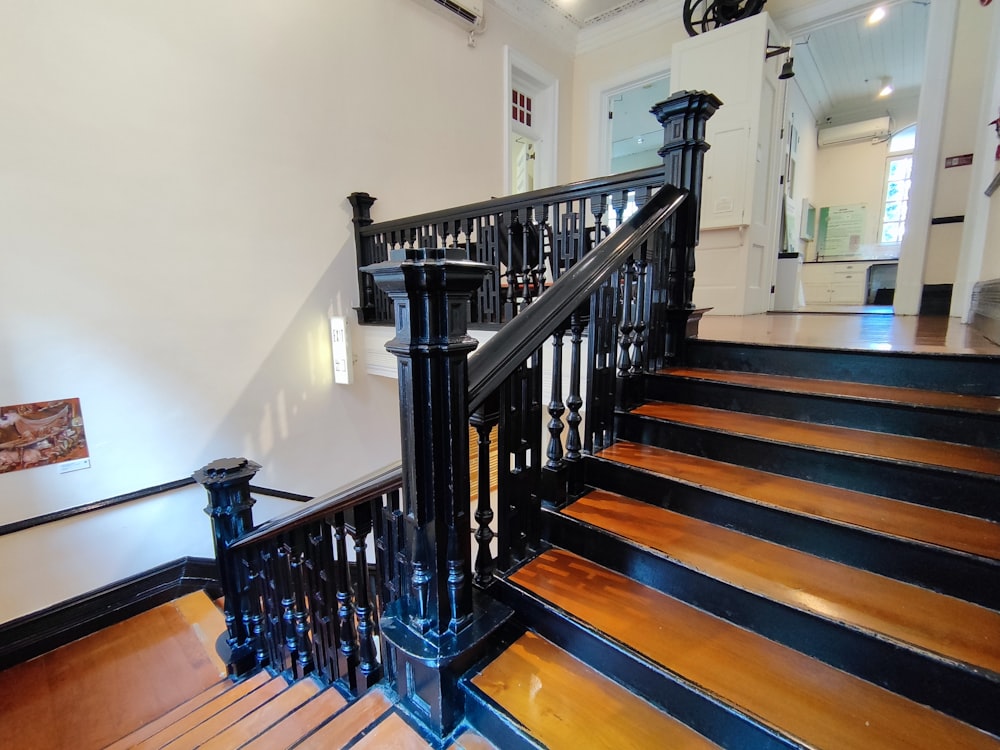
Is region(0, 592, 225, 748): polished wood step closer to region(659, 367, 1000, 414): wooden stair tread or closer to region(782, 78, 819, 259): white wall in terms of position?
region(659, 367, 1000, 414): wooden stair tread

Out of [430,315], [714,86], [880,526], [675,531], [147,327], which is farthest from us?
[714,86]

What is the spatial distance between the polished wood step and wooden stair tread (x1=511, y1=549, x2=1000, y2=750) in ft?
6.61

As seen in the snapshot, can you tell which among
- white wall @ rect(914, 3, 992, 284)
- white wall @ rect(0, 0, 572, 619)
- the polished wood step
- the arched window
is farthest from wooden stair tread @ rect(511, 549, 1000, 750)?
the arched window

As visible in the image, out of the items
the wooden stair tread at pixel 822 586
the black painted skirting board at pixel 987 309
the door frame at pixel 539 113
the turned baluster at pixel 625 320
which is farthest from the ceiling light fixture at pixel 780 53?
the wooden stair tread at pixel 822 586

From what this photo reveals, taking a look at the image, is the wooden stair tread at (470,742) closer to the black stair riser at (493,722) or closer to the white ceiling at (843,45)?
the black stair riser at (493,722)

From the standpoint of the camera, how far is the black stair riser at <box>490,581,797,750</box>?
819 millimetres

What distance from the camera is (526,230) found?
2.37 meters

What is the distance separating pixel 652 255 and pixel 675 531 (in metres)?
1.08

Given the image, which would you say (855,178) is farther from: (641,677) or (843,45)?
(641,677)

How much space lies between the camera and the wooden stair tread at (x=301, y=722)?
4.09 feet

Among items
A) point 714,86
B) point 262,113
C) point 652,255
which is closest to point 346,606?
point 652,255

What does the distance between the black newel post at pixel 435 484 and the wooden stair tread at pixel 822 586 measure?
1.63ft

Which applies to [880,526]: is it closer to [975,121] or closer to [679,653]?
[679,653]

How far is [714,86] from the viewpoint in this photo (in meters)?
3.67
